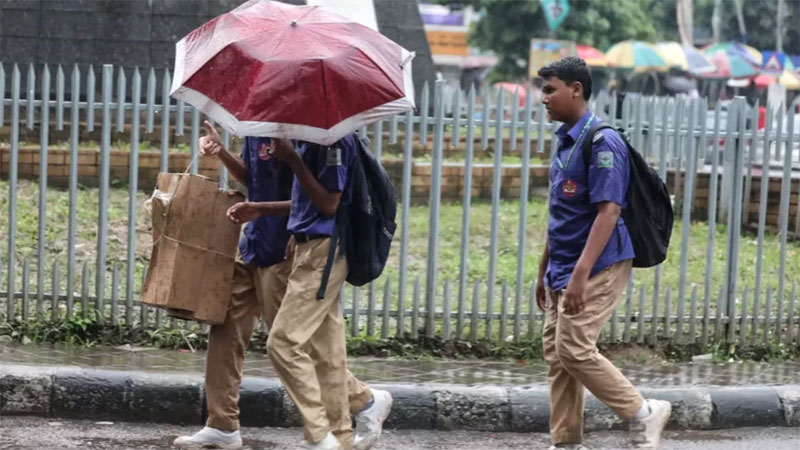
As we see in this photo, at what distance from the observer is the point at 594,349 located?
4.98 metres

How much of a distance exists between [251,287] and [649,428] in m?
1.67

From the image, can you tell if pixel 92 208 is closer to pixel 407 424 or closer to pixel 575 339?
pixel 407 424

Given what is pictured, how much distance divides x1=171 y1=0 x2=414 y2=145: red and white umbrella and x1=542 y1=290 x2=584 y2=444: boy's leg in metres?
1.09

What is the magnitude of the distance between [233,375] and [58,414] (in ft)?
3.85

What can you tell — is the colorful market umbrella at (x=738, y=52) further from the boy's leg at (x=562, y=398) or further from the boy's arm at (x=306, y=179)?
the boy's arm at (x=306, y=179)

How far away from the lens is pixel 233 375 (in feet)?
17.5

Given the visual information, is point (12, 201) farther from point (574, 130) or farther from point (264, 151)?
point (574, 130)

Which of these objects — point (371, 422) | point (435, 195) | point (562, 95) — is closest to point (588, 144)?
point (562, 95)

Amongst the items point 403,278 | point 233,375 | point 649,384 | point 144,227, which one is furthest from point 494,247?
point 144,227

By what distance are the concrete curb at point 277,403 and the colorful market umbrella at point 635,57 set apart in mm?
32291

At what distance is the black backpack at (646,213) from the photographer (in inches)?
198

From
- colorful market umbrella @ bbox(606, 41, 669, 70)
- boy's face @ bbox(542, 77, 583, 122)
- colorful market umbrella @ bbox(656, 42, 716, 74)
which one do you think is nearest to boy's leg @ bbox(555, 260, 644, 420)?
boy's face @ bbox(542, 77, 583, 122)

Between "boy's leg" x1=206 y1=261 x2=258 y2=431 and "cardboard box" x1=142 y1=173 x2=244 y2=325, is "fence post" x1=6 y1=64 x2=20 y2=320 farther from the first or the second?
"boy's leg" x1=206 y1=261 x2=258 y2=431

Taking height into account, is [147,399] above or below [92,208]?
below
